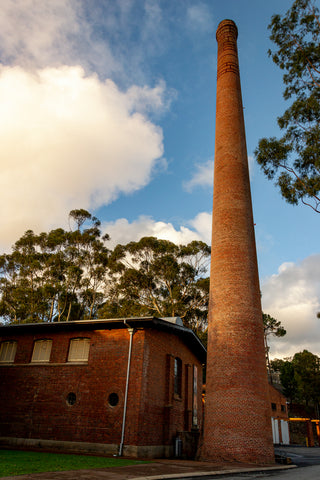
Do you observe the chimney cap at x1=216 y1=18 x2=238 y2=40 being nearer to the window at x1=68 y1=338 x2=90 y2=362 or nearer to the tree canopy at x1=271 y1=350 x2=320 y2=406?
the window at x1=68 y1=338 x2=90 y2=362

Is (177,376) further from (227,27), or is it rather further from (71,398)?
(227,27)

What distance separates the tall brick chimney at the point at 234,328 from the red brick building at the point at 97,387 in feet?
6.47

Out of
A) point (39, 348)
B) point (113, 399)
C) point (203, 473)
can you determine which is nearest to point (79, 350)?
point (39, 348)

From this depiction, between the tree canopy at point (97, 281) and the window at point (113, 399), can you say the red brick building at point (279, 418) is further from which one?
the window at point (113, 399)

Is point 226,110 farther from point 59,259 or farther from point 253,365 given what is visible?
point 59,259

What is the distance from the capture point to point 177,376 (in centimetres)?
1702

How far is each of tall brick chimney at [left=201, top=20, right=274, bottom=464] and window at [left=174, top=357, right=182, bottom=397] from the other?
2.66 meters

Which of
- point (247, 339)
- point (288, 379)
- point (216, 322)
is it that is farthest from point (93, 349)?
point (288, 379)

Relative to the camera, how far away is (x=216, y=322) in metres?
14.6

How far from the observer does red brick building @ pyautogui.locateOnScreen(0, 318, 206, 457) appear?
43.5 ft

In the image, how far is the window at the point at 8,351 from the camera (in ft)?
55.6

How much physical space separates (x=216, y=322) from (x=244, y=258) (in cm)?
293

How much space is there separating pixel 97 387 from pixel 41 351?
3.67 meters

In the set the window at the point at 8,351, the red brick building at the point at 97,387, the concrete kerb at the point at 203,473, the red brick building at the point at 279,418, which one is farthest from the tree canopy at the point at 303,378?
the window at the point at 8,351
